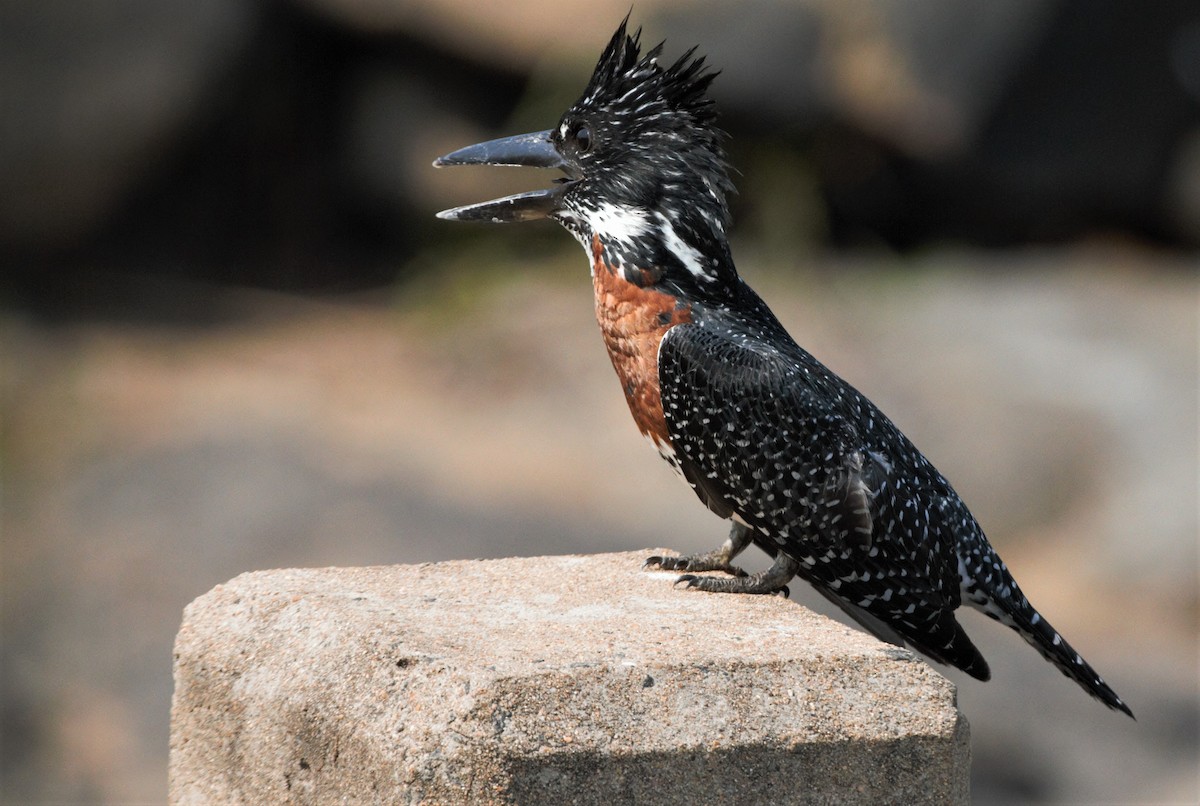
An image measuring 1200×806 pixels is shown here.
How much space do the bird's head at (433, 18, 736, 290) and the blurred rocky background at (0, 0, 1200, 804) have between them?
430 cm

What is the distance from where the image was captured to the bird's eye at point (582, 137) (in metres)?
4.25

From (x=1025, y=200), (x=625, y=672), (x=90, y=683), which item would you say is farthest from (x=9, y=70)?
(x=625, y=672)

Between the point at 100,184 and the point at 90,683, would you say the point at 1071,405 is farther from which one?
the point at 100,184

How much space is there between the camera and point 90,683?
873cm

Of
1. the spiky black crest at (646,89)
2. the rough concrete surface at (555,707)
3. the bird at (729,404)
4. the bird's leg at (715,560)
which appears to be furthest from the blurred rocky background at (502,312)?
the rough concrete surface at (555,707)

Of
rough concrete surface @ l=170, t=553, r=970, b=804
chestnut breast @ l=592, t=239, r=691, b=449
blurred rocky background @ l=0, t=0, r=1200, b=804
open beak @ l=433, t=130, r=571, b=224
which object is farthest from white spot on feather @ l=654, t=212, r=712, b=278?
blurred rocky background @ l=0, t=0, r=1200, b=804

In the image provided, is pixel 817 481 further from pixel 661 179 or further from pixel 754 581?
pixel 661 179

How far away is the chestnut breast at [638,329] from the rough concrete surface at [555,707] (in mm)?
693

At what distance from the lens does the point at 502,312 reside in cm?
1075

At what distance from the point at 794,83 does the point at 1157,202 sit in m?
3.03

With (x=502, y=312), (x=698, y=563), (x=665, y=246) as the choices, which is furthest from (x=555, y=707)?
(x=502, y=312)

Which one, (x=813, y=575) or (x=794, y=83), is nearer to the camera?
(x=813, y=575)

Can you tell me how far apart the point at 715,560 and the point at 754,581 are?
209 millimetres

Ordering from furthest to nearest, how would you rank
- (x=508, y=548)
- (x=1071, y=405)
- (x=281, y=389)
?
(x=281, y=389), (x=1071, y=405), (x=508, y=548)
